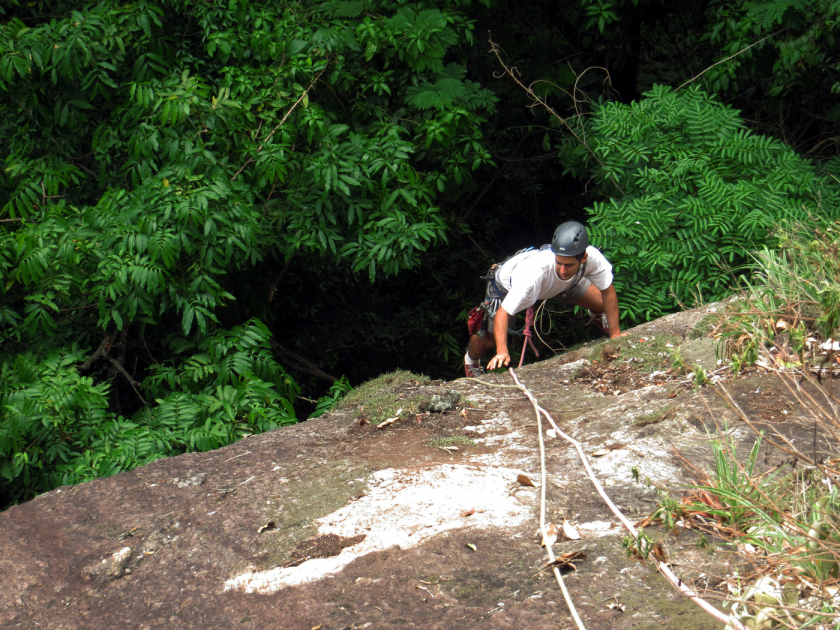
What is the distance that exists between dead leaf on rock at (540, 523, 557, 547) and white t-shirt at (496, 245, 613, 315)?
228 centimetres

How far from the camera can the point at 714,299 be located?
4973 millimetres

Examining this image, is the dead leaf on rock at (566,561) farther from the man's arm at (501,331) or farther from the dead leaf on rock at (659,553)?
the man's arm at (501,331)

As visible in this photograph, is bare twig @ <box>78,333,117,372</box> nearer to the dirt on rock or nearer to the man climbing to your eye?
the dirt on rock

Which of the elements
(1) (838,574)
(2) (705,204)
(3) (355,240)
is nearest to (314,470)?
(1) (838,574)

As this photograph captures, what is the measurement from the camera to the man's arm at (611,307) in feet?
16.7

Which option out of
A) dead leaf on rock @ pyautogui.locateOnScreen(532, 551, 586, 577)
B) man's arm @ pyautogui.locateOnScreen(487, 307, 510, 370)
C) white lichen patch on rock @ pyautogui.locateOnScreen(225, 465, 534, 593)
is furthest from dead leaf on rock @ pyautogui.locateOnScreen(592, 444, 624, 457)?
man's arm @ pyautogui.locateOnScreen(487, 307, 510, 370)

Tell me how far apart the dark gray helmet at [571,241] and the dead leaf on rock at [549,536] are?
2421 millimetres

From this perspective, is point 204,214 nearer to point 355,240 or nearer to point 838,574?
point 355,240

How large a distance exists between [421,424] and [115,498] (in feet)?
5.08

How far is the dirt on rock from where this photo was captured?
2.12 meters

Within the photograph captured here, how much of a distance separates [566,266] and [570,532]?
251cm

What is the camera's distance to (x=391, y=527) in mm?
2561

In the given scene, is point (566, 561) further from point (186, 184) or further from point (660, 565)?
point (186, 184)

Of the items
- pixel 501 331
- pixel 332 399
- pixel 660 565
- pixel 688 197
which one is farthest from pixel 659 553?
pixel 688 197
